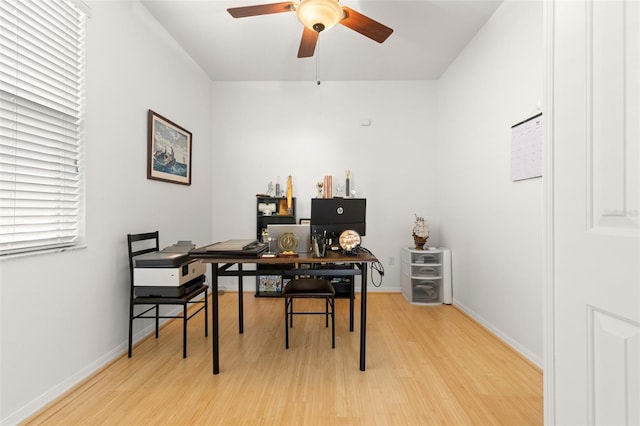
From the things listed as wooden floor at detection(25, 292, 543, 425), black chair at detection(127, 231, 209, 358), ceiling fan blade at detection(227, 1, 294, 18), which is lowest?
wooden floor at detection(25, 292, 543, 425)

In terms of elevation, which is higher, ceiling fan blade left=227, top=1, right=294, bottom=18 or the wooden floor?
ceiling fan blade left=227, top=1, right=294, bottom=18

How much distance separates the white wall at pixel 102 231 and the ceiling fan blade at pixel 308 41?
1496 millimetres

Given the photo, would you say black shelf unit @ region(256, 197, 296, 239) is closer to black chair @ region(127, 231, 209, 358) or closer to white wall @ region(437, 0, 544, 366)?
black chair @ region(127, 231, 209, 358)

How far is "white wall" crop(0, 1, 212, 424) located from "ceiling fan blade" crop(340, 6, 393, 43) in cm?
188

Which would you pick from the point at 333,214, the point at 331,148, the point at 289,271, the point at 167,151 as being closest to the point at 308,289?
the point at 289,271

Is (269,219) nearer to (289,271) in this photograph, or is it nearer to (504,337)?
(289,271)

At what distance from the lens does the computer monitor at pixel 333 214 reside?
2.48 m

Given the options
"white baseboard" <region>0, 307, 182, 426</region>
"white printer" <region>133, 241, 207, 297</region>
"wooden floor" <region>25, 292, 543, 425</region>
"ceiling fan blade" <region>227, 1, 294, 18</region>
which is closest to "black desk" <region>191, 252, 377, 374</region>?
"wooden floor" <region>25, 292, 543, 425</region>

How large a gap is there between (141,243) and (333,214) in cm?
182

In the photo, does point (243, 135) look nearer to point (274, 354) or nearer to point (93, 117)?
point (93, 117)

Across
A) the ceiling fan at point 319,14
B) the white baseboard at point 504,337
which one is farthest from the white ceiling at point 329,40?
the white baseboard at point 504,337

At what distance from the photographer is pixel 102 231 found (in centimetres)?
230

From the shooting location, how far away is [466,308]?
11.4 feet

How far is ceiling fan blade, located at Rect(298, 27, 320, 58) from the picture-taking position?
250 centimetres
